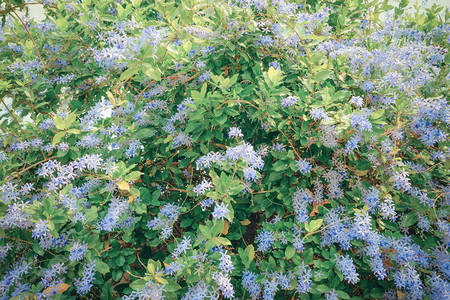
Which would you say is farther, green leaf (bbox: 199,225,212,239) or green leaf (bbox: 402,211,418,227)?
green leaf (bbox: 402,211,418,227)

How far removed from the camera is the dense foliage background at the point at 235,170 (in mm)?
1949

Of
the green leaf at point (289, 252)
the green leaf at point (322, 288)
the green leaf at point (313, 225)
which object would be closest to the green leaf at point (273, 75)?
the green leaf at point (313, 225)

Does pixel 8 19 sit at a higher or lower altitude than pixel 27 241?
higher

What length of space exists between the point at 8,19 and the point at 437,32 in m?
4.26

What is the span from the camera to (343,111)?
208cm

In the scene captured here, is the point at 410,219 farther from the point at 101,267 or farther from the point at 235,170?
the point at 101,267

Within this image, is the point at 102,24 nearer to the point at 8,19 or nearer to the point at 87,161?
the point at 87,161

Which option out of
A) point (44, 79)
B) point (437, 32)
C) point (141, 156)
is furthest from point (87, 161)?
point (437, 32)

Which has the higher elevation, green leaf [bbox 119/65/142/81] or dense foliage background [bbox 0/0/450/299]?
green leaf [bbox 119/65/142/81]

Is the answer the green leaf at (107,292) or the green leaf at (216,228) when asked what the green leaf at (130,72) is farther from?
the green leaf at (107,292)

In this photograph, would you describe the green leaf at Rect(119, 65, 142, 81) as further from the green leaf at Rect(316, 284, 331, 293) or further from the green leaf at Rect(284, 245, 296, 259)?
the green leaf at Rect(316, 284, 331, 293)

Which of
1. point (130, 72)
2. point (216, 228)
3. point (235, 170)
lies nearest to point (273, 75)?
point (235, 170)

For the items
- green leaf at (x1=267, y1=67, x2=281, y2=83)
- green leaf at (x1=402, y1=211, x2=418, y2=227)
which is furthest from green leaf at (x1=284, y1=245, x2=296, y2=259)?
green leaf at (x1=267, y1=67, x2=281, y2=83)

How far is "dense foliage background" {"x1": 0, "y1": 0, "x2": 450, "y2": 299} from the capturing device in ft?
6.40
